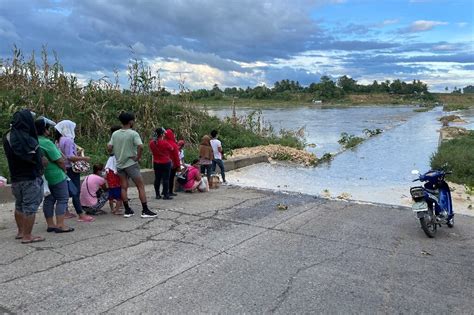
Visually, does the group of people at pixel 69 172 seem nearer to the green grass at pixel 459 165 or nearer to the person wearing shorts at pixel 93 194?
the person wearing shorts at pixel 93 194

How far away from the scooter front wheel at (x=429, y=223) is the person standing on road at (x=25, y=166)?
5.36 m

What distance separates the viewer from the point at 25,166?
5.91 metres

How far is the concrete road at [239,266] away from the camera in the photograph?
4449 mm

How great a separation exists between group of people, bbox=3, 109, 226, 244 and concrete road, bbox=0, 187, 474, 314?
35 centimetres

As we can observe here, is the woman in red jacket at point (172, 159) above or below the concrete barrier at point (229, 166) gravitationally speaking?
above

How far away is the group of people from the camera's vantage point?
19.4 feet

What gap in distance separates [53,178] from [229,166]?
318 inches

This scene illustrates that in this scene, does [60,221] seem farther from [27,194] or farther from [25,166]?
[25,166]

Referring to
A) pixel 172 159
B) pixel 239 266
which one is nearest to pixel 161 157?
pixel 172 159

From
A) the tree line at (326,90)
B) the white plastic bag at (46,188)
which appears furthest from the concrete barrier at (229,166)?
the tree line at (326,90)

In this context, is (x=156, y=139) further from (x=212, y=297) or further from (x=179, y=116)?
(x=179, y=116)

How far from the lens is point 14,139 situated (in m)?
5.80

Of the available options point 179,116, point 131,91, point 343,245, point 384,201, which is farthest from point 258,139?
point 343,245

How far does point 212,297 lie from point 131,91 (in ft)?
48.1
